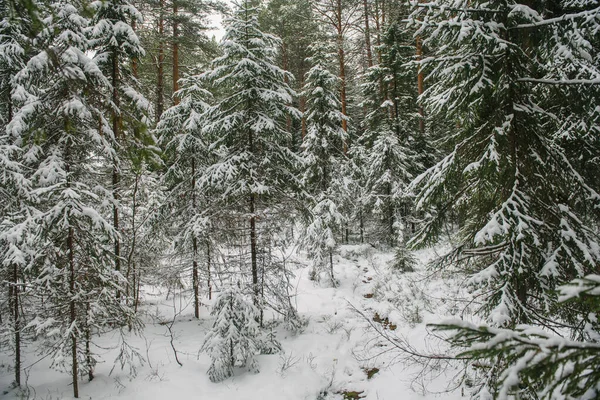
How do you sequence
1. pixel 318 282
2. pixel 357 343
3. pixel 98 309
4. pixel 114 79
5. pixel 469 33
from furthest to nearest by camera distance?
pixel 318 282
pixel 114 79
pixel 357 343
pixel 98 309
pixel 469 33

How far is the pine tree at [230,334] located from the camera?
7.36 metres

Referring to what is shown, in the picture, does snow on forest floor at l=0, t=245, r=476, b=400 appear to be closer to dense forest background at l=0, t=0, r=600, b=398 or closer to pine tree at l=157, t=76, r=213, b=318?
dense forest background at l=0, t=0, r=600, b=398

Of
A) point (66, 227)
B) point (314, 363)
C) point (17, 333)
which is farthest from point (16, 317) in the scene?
point (314, 363)

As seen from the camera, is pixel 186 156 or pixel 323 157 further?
pixel 323 157

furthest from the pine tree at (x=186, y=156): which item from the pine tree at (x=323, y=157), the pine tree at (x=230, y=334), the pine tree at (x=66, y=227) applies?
Result: the pine tree at (x=323, y=157)

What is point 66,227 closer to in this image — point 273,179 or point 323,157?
point 273,179

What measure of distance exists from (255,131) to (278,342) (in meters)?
6.35

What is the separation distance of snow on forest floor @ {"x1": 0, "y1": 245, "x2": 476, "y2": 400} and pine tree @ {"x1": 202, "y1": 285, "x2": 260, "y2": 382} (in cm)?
32

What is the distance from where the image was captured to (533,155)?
4.65 metres

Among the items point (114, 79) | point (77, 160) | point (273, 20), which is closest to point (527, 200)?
point (77, 160)

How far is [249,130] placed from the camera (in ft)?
29.0

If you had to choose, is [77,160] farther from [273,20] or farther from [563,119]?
[273,20]

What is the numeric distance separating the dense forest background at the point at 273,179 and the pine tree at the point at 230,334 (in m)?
0.05

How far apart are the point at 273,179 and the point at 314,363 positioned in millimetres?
5469
